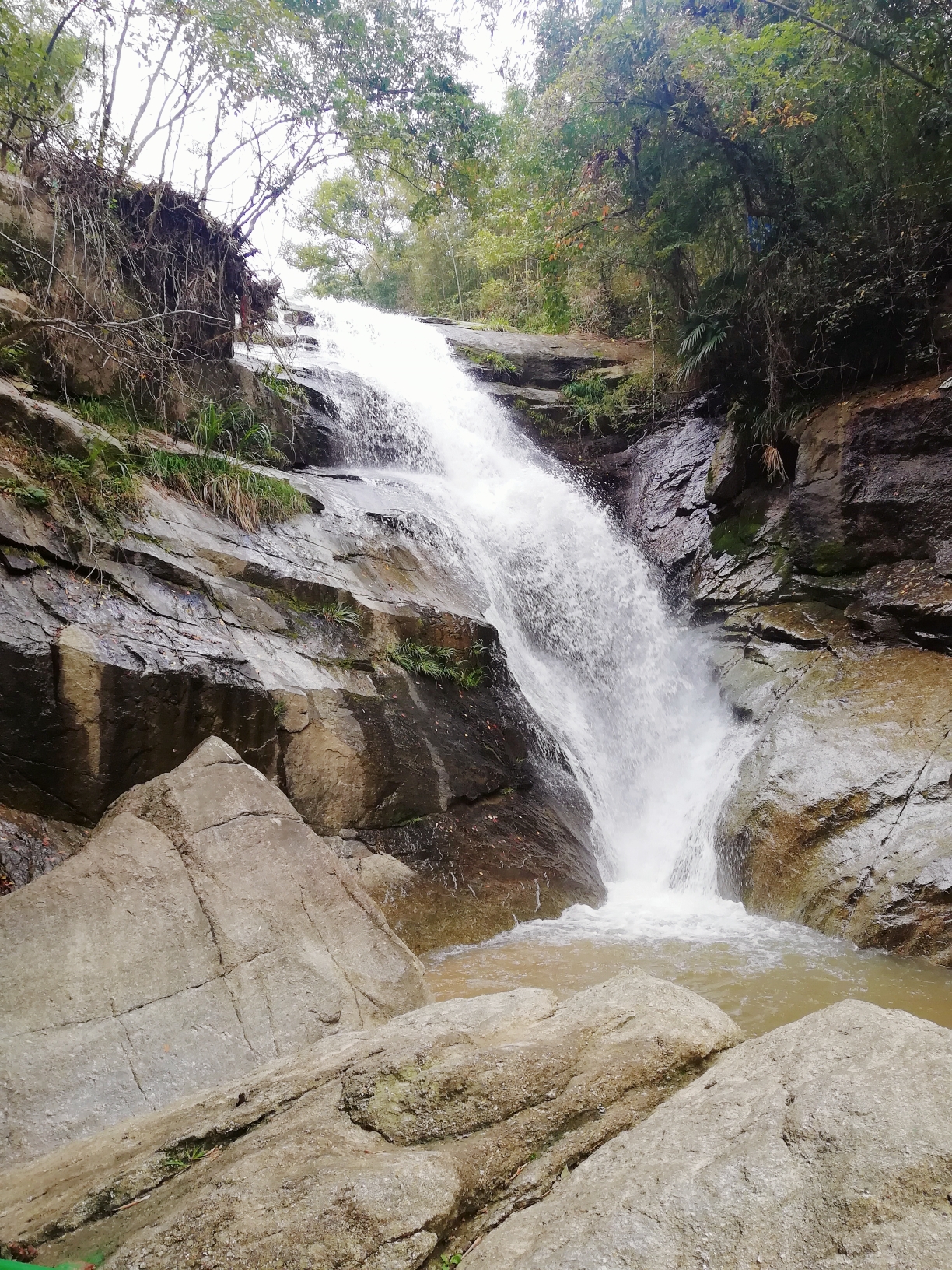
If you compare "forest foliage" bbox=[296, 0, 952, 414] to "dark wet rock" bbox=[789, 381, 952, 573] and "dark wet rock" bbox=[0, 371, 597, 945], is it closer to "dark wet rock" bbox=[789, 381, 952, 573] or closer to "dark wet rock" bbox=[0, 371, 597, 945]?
"dark wet rock" bbox=[789, 381, 952, 573]

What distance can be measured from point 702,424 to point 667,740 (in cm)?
609

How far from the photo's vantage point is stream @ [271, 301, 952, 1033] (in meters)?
4.72

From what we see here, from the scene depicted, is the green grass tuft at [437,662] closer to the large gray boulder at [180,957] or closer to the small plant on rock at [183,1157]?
the large gray boulder at [180,957]

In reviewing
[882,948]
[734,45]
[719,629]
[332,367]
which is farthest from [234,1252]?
[734,45]

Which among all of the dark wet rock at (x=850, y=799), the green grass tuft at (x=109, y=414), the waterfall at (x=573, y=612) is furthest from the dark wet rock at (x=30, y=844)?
the dark wet rock at (x=850, y=799)

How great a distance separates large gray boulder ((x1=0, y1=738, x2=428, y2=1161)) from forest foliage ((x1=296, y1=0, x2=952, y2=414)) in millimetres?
8793

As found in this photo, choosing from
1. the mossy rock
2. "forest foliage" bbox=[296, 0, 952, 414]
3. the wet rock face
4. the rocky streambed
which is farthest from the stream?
"forest foliage" bbox=[296, 0, 952, 414]

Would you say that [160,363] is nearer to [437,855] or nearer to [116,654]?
[116,654]

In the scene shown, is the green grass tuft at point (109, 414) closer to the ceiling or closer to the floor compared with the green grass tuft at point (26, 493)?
closer to the ceiling

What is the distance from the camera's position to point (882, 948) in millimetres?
5105

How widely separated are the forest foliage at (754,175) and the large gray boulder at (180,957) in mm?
8793

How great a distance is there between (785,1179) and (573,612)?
8106mm

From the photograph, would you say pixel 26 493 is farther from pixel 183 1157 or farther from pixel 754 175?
pixel 754 175

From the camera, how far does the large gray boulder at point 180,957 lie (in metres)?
2.79
